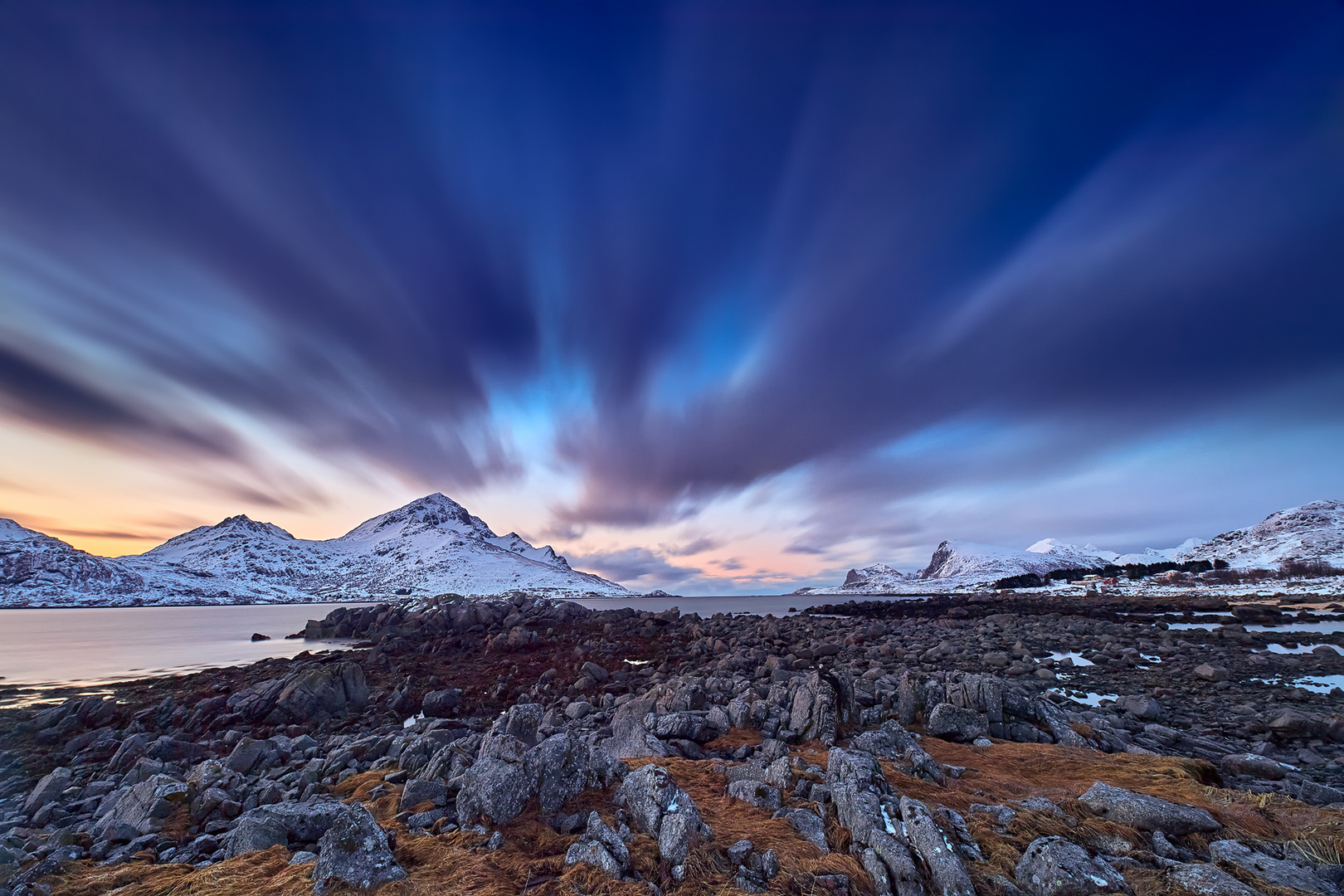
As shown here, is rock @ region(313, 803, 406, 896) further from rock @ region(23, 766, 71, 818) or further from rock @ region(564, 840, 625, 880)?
rock @ region(23, 766, 71, 818)

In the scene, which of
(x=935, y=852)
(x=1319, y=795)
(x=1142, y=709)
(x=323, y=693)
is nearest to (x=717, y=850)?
(x=935, y=852)

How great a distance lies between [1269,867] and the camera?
5023mm

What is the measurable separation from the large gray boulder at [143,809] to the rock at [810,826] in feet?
29.2

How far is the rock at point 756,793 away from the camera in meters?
7.05

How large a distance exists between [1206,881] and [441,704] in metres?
18.9

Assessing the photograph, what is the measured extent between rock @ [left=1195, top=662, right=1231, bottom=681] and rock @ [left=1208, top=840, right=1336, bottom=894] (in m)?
20.0

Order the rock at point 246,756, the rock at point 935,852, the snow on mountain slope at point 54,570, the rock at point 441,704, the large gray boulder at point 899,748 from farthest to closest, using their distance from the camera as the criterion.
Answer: the snow on mountain slope at point 54,570, the rock at point 441,704, the rock at point 246,756, the large gray boulder at point 899,748, the rock at point 935,852

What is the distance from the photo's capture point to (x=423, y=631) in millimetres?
37469

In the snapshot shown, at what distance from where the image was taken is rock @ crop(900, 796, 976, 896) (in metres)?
4.96

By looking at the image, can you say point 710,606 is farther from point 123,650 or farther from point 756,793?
point 756,793

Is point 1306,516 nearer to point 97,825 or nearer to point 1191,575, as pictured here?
point 1191,575

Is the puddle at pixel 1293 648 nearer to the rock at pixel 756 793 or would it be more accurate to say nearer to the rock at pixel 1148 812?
the rock at pixel 1148 812

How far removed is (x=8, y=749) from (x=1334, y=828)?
26.4 meters

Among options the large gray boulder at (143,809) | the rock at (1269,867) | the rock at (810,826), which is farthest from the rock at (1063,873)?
the large gray boulder at (143,809)
